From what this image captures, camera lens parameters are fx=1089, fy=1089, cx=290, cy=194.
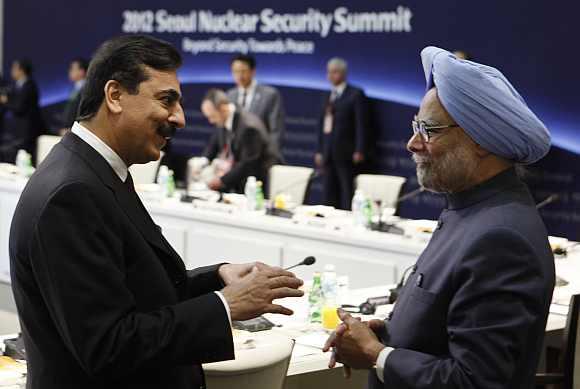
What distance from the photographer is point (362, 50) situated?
34.2 feet

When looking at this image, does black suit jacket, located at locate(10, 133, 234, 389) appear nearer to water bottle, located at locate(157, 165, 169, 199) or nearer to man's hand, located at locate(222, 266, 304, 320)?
man's hand, located at locate(222, 266, 304, 320)

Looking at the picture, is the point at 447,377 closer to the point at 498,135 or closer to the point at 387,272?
the point at 498,135

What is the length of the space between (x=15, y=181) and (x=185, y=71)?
438 centimetres

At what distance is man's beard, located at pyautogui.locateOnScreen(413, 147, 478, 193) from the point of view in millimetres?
2354

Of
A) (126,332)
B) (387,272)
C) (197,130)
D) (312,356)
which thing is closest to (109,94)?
(126,332)

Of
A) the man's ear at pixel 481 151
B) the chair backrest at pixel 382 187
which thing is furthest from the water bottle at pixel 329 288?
the chair backrest at pixel 382 187

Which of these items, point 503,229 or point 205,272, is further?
A: point 205,272

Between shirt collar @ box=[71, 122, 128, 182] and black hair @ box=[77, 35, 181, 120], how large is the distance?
0.03 metres

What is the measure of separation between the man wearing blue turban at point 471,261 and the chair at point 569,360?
155 centimetres

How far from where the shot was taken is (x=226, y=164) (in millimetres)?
8195

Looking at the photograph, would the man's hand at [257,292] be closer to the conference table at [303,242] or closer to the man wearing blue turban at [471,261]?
the man wearing blue turban at [471,261]

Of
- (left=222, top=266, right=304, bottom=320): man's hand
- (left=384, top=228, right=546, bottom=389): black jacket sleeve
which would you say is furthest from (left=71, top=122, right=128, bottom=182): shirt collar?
(left=384, top=228, right=546, bottom=389): black jacket sleeve

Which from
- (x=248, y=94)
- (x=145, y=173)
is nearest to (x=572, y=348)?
(x=145, y=173)

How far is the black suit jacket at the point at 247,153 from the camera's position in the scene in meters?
7.93
